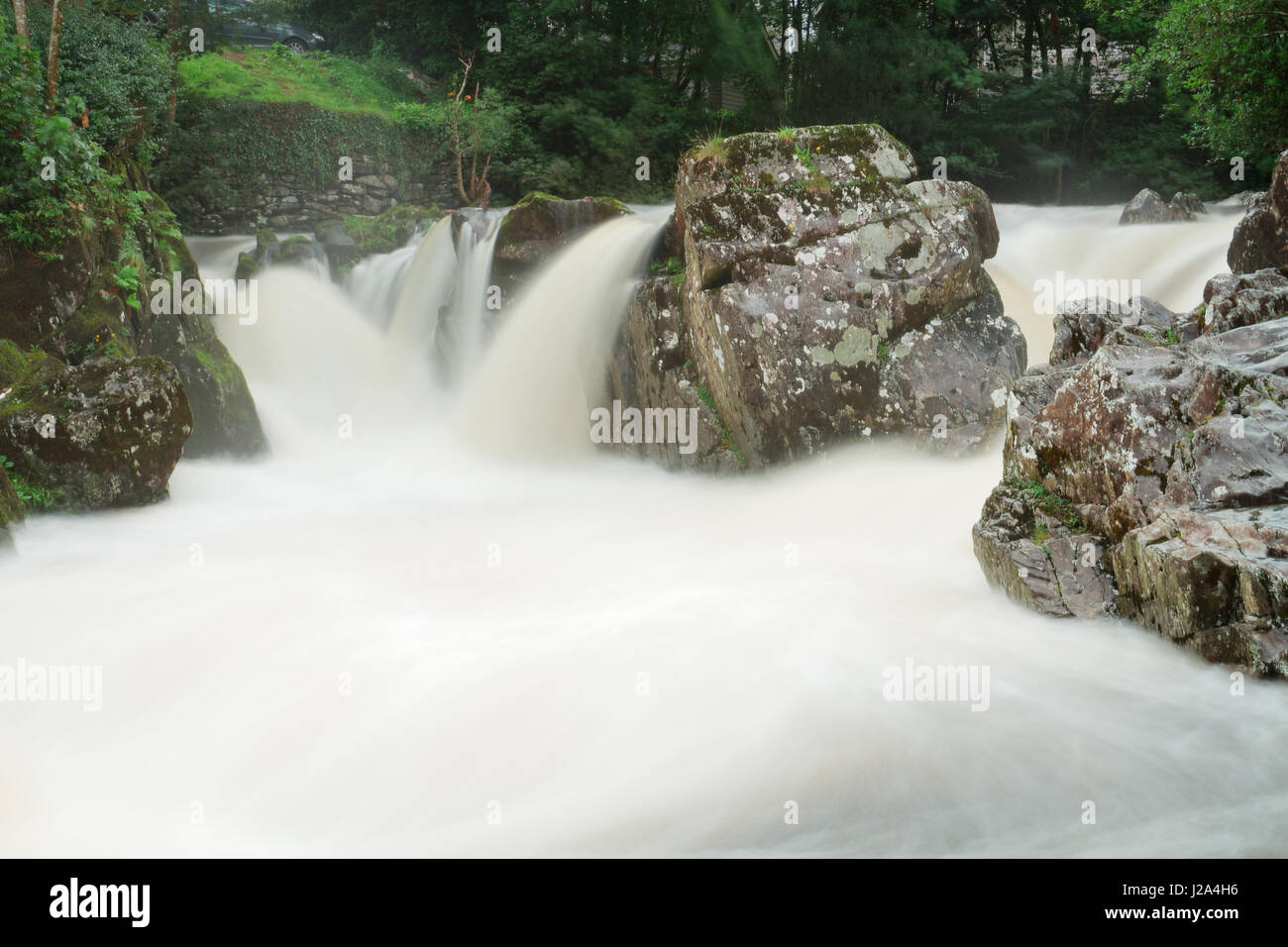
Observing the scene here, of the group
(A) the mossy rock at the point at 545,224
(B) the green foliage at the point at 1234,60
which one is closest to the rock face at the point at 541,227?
(A) the mossy rock at the point at 545,224

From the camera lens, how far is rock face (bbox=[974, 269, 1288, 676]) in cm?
425

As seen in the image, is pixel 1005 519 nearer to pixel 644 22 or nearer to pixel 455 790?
pixel 455 790

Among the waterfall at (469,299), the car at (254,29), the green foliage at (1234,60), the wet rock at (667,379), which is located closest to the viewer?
the wet rock at (667,379)

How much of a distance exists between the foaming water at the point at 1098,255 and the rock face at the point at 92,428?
9095 millimetres

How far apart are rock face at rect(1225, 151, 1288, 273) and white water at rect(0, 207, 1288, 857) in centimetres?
344

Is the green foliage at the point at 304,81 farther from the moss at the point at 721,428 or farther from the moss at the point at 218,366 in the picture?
the moss at the point at 721,428

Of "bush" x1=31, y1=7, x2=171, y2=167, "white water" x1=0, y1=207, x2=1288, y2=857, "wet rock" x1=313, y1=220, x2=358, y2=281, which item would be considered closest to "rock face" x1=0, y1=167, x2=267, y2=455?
"bush" x1=31, y1=7, x2=171, y2=167

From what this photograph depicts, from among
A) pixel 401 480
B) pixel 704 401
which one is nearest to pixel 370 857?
pixel 704 401

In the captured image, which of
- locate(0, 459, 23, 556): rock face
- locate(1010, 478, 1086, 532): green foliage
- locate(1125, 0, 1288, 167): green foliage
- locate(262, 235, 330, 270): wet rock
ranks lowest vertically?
locate(0, 459, 23, 556): rock face

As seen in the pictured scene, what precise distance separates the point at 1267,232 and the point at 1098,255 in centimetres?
488

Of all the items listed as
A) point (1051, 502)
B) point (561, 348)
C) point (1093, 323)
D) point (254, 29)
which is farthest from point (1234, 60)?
point (254, 29)

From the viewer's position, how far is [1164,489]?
194 inches

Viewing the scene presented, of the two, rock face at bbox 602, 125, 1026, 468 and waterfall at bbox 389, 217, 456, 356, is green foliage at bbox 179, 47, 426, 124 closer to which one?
waterfall at bbox 389, 217, 456, 356

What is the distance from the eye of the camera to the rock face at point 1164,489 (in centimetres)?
425
